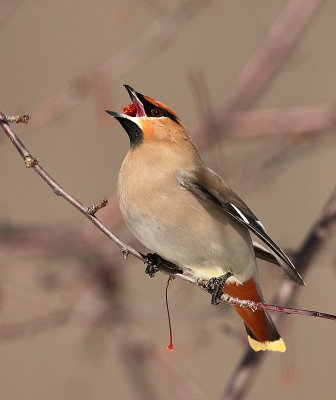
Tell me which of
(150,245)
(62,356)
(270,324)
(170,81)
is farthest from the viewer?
(170,81)

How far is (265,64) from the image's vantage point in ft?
16.4

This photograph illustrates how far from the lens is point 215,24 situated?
297 inches

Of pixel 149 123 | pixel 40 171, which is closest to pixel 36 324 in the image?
pixel 149 123

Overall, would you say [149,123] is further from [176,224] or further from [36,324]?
[36,324]

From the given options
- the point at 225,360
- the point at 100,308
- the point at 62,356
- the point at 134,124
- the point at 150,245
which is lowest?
the point at 225,360

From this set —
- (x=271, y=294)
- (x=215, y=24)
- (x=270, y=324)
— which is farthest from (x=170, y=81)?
(x=270, y=324)

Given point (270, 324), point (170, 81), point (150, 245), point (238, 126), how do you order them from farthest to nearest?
point (170, 81), point (238, 126), point (270, 324), point (150, 245)

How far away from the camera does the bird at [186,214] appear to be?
4176 millimetres

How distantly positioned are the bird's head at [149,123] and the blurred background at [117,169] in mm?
143

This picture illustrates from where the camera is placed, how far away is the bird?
4176 mm

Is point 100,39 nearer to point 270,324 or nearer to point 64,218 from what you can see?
point 64,218

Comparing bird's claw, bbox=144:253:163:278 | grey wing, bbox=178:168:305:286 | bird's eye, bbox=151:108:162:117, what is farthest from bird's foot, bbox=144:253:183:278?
bird's eye, bbox=151:108:162:117

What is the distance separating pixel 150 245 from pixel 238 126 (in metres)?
1.09

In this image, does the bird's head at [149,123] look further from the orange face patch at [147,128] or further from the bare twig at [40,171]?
the bare twig at [40,171]
